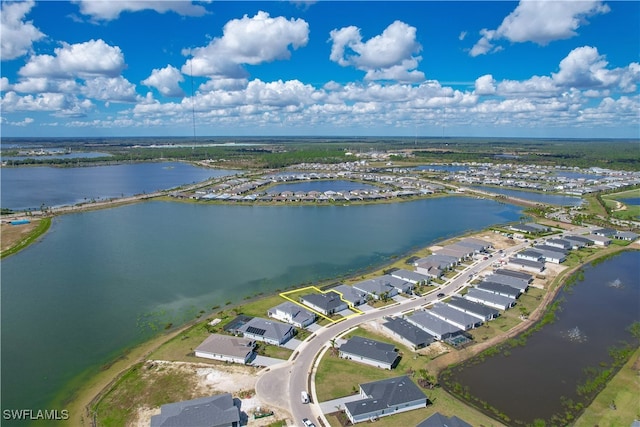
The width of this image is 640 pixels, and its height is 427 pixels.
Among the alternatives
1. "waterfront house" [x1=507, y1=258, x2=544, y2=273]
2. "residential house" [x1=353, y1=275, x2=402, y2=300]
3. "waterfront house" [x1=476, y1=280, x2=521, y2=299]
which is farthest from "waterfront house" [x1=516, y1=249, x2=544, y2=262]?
"residential house" [x1=353, y1=275, x2=402, y2=300]

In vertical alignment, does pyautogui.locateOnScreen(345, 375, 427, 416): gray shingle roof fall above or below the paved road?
above

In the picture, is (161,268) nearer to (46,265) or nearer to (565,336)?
(46,265)

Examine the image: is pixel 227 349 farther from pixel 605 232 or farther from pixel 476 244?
pixel 605 232

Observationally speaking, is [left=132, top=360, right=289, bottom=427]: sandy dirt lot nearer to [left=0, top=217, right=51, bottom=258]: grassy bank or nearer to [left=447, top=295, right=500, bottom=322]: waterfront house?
[left=447, top=295, right=500, bottom=322]: waterfront house

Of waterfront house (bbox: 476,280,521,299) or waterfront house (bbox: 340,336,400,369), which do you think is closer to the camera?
waterfront house (bbox: 340,336,400,369)

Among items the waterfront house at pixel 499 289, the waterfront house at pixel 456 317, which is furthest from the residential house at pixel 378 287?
the waterfront house at pixel 499 289

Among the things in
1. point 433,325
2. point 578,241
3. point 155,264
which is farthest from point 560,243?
point 155,264
